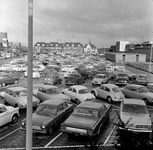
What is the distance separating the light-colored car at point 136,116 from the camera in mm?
9070

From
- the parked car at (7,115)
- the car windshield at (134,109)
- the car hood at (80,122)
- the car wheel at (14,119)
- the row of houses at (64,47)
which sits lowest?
the car wheel at (14,119)

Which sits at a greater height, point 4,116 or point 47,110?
point 47,110

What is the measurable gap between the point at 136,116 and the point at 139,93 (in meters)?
6.57

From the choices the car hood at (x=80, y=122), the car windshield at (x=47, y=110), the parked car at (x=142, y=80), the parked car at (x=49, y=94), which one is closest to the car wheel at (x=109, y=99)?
the parked car at (x=49, y=94)

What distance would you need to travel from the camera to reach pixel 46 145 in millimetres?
8336

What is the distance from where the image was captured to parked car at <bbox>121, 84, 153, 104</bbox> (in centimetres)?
1562

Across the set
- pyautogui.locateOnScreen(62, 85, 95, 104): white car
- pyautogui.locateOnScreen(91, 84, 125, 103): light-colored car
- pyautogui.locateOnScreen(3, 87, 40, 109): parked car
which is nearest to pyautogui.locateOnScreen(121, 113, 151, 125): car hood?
pyautogui.locateOnScreen(62, 85, 95, 104): white car

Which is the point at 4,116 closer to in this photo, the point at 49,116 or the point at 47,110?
the point at 47,110

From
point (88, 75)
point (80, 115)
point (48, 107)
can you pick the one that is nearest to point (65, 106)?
point (48, 107)

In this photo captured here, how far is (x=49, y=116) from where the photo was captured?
9797 millimetres

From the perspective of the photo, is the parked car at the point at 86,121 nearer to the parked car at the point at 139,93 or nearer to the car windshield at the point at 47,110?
the car windshield at the point at 47,110

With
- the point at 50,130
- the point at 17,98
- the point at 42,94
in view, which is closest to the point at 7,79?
the point at 42,94

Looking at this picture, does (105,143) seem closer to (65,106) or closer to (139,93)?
(65,106)

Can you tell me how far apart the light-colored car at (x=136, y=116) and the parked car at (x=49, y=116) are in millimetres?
3036
